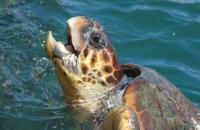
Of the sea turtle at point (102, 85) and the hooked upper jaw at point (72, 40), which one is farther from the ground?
the hooked upper jaw at point (72, 40)

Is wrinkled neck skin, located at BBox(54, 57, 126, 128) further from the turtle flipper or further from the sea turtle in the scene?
the turtle flipper

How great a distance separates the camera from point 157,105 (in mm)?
3699

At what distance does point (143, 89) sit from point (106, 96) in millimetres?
397

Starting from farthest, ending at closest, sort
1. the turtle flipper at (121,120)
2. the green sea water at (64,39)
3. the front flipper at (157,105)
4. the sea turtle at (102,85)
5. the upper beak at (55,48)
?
the green sea water at (64,39) < the upper beak at (55,48) < the sea turtle at (102,85) < the front flipper at (157,105) < the turtle flipper at (121,120)

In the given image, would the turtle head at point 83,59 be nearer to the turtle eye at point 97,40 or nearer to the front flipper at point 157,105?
the turtle eye at point 97,40

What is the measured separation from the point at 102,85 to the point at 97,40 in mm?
365

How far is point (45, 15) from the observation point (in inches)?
283

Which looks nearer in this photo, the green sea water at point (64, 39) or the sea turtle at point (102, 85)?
the sea turtle at point (102, 85)

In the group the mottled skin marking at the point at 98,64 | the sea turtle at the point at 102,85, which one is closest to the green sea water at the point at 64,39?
the sea turtle at the point at 102,85

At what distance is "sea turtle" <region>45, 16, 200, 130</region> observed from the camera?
371 cm

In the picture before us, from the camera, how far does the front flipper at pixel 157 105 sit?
3.60m

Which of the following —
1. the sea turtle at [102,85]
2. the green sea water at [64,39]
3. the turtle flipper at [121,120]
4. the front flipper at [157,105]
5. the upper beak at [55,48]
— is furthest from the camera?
the green sea water at [64,39]

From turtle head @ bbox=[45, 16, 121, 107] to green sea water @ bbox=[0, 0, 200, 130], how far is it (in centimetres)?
41

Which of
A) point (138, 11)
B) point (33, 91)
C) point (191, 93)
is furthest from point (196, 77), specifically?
point (33, 91)
